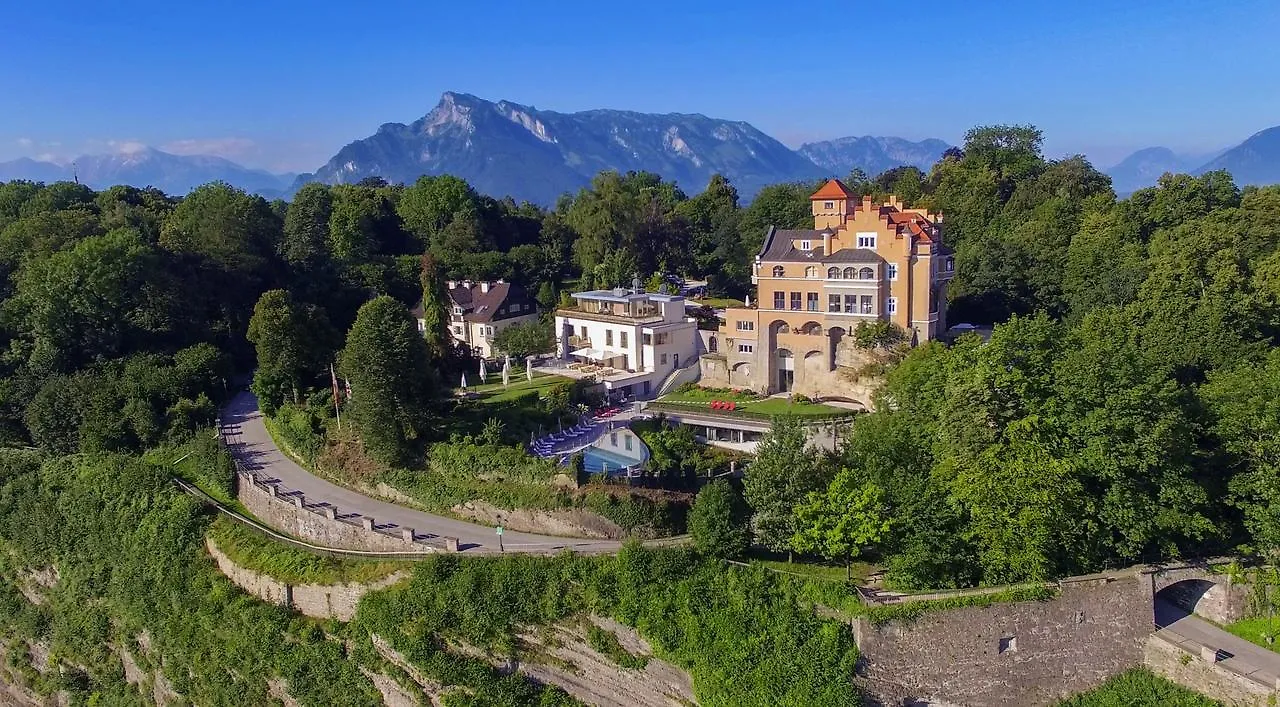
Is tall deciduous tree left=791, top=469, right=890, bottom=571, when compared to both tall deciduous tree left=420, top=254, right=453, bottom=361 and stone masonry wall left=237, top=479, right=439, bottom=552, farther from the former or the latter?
tall deciduous tree left=420, top=254, right=453, bottom=361

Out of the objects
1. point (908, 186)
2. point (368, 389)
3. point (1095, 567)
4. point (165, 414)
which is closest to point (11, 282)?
point (165, 414)

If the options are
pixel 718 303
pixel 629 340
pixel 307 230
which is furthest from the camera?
pixel 307 230

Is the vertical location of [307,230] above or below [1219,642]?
above

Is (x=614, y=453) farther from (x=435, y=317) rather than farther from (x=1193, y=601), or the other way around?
(x=1193, y=601)

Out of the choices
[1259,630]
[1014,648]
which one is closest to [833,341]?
[1014,648]

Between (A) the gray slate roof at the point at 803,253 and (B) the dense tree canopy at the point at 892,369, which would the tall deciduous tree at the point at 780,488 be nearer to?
(B) the dense tree canopy at the point at 892,369

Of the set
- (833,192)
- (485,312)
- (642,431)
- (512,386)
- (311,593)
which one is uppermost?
(833,192)
